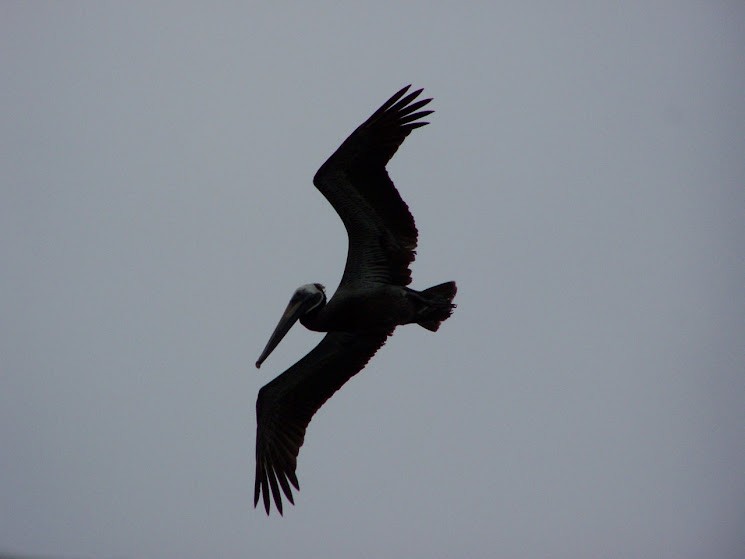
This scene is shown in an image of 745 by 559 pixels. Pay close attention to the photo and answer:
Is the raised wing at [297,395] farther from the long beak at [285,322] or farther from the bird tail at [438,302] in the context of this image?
the bird tail at [438,302]

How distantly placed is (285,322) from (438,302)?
57.8 inches

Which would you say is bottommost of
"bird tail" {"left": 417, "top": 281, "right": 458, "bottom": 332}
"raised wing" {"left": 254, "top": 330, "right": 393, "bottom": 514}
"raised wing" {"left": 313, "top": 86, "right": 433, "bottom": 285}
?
"raised wing" {"left": 254, "top": 330, "right": 393, "bottom": 514}

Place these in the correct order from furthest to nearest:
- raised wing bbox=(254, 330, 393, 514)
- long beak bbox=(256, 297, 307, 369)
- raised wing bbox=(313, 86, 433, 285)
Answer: raised wing bbox=(254, 330, 393, 514) → long beak bbox=(256, 297, 307, 369) → raised wing bbox=(313, 86, 433, 285)

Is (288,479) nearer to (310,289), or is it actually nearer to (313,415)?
(313,415)

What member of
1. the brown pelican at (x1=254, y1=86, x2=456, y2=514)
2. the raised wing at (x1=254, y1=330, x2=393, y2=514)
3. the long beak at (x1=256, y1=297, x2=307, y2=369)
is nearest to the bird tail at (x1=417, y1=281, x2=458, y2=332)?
the brown pelican at (x1=254, y1=86, x2=456, y2=514)

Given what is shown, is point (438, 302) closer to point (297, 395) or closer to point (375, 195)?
point (375, 195)

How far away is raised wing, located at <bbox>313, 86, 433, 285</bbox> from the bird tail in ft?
0.85

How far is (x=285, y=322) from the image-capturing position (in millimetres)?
11016

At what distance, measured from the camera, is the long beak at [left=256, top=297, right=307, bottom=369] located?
10961mm

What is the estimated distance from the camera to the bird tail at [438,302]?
35.2ft

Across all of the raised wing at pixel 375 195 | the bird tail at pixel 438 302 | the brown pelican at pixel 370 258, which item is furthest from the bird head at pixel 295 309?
the bird tail at pixel 438 302

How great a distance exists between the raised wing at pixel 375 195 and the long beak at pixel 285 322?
50 centimetres

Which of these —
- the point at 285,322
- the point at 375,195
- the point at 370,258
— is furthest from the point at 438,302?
the point at 285,322

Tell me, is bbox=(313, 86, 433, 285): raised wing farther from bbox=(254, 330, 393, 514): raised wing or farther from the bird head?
bbox=(254, 330, 393, 514): raised wing
